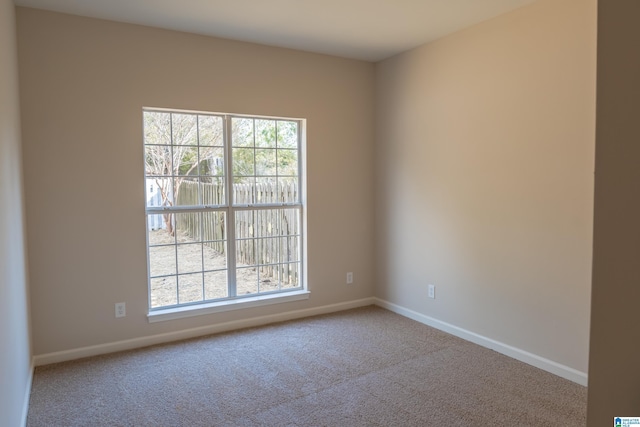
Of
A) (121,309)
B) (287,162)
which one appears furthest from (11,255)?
(287,162)

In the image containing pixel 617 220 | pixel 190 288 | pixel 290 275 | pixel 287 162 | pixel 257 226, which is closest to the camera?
pixel 617 220

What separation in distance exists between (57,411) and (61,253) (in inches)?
46.1

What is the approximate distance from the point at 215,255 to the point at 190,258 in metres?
0.23

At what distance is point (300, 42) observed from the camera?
3775 mm

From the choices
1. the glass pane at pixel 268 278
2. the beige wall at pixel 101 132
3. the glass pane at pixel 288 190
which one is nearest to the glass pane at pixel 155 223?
the beige wall at pixel 101 132

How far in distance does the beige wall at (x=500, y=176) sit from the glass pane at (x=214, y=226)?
5.64 feet

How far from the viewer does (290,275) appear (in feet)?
13.9

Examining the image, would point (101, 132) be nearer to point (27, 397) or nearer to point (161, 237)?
point (161, 237)

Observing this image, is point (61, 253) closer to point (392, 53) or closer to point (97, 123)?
point (97, 123)

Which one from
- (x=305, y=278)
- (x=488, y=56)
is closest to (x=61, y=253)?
(x=305, y=278)

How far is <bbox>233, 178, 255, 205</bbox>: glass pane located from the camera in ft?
12.7

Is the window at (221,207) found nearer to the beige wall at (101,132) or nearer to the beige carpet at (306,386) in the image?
the beige wall at (101,132)

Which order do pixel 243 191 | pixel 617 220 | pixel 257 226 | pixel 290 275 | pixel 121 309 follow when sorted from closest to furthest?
1. pixel 617 220
2. pixel 121 309
3. pixel 243 191
4. pixel 257 226
5. pixel 290 275

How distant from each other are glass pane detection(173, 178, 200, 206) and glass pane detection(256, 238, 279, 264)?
0.74 meters
